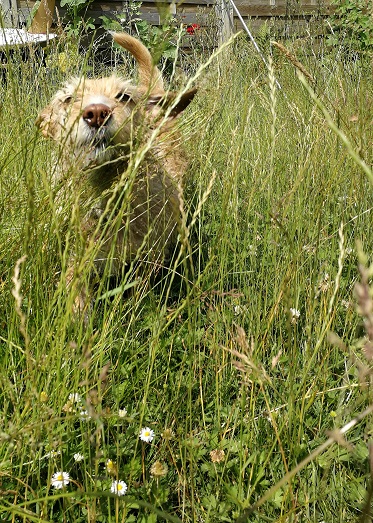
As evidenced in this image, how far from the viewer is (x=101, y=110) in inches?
67.9

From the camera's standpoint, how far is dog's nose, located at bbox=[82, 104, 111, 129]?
1.71 metres

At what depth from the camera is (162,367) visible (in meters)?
1.37

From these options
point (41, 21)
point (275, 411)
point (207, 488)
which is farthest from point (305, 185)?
point (41, 21)

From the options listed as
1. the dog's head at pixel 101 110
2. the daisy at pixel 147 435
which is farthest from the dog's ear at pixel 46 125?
the daisy at pixel 147 435

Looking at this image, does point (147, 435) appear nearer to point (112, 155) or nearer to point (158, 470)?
point (158, 470)

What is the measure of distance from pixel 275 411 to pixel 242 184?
4.39ft

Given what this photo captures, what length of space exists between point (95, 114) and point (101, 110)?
0.03m

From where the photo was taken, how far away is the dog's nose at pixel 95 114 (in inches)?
67.4

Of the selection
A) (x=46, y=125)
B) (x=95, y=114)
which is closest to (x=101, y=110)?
(x=95, y=114)

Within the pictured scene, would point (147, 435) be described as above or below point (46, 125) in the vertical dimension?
below

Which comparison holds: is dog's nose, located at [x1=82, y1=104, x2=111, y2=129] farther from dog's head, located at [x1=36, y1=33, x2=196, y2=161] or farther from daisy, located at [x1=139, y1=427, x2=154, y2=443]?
daisy, located at [x1=139, y1=427, x2=154, y2=443]

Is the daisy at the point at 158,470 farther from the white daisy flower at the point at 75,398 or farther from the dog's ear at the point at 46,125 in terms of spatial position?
the dog's ear at the point at 46,125

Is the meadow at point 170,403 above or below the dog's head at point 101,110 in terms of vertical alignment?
below

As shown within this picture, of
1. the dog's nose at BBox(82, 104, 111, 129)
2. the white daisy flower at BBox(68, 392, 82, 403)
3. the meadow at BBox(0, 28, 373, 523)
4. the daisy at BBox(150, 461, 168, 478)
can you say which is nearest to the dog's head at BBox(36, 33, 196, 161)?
the dog's nose at BBox(82, 104, 111, 129)
